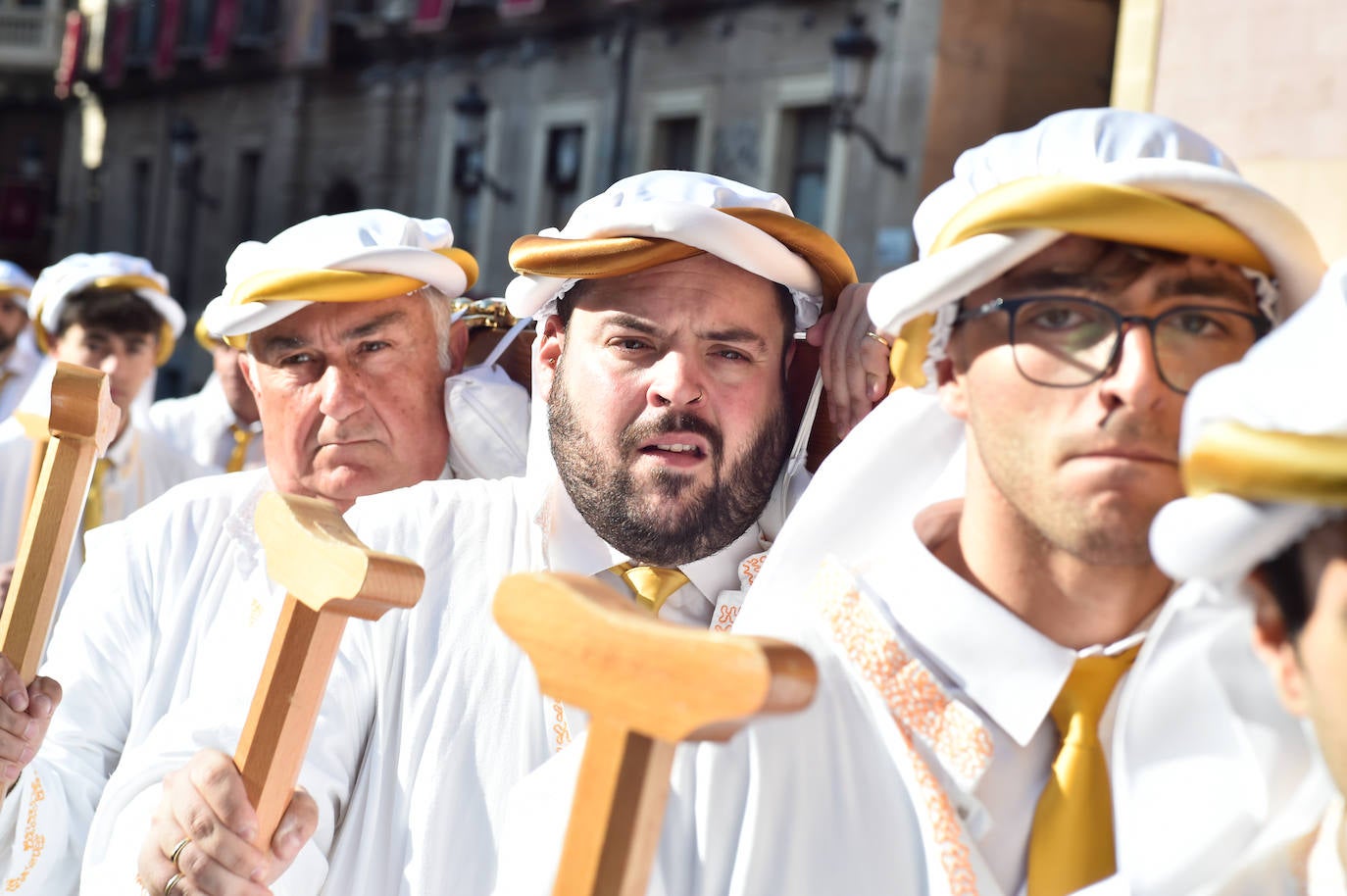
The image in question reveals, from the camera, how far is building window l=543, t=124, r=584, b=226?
2038 cm

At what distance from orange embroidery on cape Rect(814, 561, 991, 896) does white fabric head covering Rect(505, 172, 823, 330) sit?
3.22ft

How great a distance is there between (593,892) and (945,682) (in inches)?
24.3

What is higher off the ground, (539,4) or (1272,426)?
(539,4)

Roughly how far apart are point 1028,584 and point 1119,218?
1.35ft

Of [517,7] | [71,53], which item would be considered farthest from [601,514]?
[71,53]

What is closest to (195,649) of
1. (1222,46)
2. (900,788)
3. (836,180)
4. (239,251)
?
(239,251)

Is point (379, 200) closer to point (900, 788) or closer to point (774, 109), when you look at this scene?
point (774, 109)

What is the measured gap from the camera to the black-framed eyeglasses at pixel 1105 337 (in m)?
1.86

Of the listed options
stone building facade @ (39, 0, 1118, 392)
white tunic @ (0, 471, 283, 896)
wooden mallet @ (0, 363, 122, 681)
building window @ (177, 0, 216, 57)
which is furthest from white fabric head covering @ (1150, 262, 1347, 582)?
building window @ (177, 0, 216, 57)

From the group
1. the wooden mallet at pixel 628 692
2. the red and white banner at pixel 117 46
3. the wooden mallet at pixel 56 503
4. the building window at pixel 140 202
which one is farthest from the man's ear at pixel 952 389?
the red and white banner at pixel 117 46

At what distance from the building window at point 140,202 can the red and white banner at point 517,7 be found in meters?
12.0

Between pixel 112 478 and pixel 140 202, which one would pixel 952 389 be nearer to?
pixel 112 478

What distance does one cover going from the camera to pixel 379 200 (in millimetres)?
24641

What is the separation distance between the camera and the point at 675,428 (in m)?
2.93
